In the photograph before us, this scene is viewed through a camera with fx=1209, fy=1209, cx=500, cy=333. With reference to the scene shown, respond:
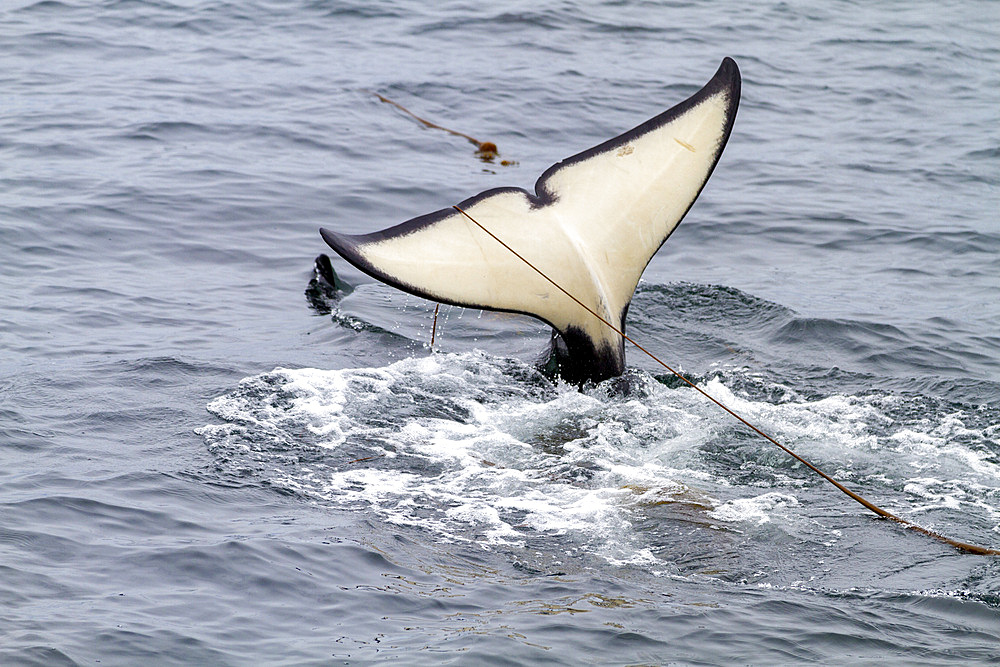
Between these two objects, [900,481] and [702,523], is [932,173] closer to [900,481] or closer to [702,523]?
[900,481]

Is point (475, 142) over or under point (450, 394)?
over

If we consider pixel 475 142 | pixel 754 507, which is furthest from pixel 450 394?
pixel 475 142

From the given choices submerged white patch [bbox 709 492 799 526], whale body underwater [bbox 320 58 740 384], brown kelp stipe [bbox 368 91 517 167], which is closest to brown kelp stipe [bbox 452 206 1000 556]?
whale body underwater [bbox 320 58 740 384]

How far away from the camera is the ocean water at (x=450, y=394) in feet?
15.7

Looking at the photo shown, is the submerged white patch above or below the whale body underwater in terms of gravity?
below

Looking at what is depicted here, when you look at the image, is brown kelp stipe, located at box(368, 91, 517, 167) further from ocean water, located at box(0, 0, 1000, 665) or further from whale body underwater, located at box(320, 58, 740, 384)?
whale body underwater, located at box(320, 58, 740, 384)

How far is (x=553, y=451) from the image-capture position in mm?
6410

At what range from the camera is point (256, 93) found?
15625mm

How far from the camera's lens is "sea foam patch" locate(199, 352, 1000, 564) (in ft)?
18.7

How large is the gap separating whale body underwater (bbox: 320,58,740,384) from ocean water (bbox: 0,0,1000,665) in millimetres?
515

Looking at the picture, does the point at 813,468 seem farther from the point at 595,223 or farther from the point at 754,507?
the point at 595,223

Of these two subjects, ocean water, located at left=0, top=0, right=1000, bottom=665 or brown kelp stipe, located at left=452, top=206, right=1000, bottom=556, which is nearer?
ocean water, located at left=0, top=0, right=1000, bottom=665

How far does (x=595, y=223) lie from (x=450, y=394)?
56.2 inches

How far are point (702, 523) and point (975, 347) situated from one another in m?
4.16
